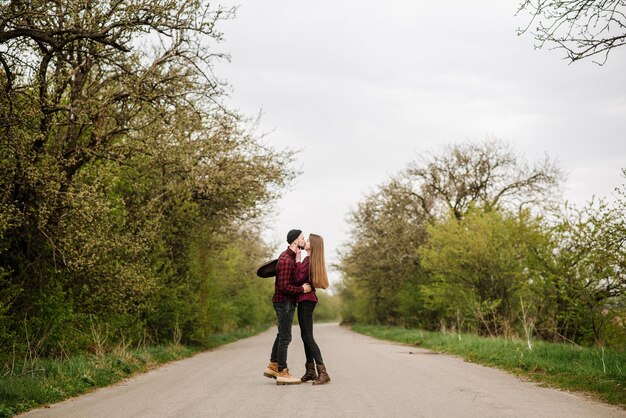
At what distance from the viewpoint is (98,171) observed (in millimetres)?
11219

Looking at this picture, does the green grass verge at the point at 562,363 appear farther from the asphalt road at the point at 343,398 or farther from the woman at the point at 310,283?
the woman at the point at 310,283

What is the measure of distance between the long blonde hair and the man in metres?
0.18

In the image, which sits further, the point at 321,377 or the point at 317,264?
the point at 317,264

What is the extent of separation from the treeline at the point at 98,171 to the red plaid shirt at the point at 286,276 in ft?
10.4

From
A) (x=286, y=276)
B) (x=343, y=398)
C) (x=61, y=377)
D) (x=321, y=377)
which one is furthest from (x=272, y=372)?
(x=61, y=377)

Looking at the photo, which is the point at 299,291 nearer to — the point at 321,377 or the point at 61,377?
the point at 321,377

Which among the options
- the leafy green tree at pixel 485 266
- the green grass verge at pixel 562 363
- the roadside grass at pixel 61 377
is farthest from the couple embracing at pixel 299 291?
the leafy green tree at pixel 485 266

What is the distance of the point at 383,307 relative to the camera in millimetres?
42438

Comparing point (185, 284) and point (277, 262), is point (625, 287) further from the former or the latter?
point (185, 284)

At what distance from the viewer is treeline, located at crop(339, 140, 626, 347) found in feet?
51.8

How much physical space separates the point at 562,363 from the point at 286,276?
18.2ft

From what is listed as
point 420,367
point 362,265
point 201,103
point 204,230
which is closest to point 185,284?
point 204,230

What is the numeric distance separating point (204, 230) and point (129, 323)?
523 centimetres

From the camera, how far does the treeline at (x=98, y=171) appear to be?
920 centimetres
